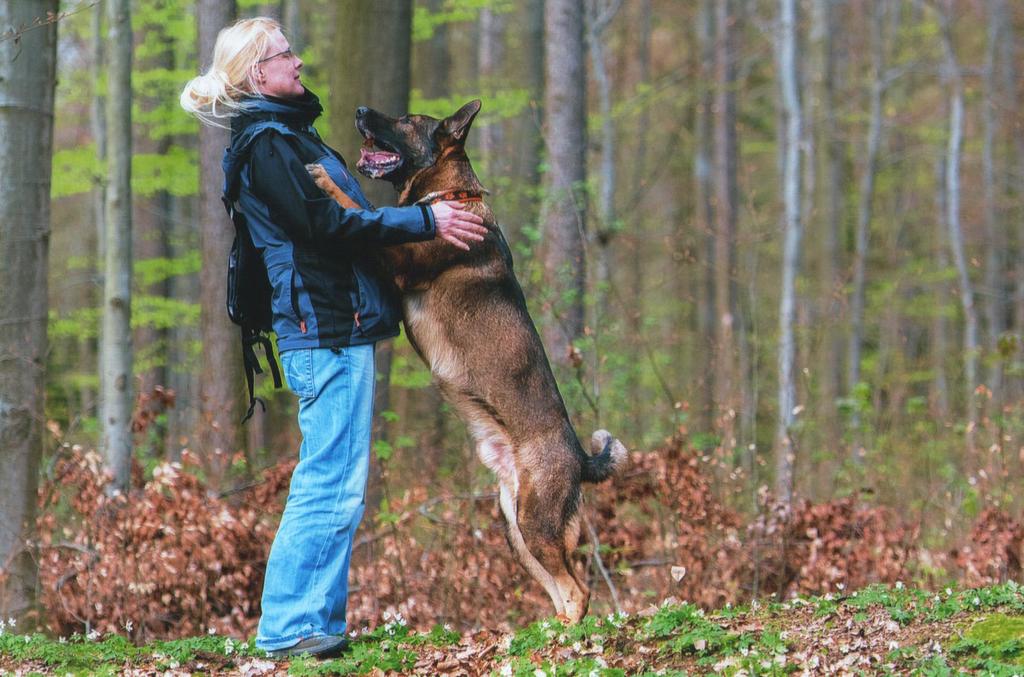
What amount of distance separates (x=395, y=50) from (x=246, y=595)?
12.8 feet

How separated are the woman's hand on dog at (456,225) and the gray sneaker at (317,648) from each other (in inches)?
69.8

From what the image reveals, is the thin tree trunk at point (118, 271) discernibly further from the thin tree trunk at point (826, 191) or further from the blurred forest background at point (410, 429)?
the thin tree trunk at point (826, 191)

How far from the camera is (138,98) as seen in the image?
13211 millimetres

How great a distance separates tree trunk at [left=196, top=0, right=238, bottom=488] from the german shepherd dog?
12.1 feet

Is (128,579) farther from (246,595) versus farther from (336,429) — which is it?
(336,429)

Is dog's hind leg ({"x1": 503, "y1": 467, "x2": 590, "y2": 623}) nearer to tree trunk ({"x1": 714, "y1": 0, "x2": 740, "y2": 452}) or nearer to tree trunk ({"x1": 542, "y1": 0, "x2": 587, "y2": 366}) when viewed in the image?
tree trunk ({"x1": 542, "y1": 0, "x2": 587, "y2": 366})

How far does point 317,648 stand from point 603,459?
5.18 ft

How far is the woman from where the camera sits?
186 inches

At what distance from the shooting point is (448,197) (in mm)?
5410

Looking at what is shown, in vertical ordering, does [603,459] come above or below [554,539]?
above

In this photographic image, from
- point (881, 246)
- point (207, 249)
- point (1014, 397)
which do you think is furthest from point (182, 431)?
point (881, 246)

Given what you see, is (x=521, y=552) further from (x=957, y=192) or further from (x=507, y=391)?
(x=957, y=192)

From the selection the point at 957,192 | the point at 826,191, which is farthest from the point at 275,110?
the point at 957,192

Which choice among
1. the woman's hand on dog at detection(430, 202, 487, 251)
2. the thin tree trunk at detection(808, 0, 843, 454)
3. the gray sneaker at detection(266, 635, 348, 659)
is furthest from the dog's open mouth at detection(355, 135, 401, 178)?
the thin tree trunk at detection(808, 0, 843, 454)
